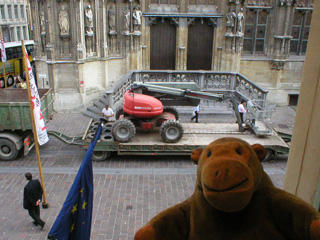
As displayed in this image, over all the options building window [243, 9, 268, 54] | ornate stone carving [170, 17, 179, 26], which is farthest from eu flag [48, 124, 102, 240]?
building window [243, 9, 268, 54]

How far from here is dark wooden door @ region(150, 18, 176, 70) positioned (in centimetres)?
1830

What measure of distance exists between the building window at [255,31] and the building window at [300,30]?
5.18 ft

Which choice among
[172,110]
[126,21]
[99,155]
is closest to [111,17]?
[126,21]

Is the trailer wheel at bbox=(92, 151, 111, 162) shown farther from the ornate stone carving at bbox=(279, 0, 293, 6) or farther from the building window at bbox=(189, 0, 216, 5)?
the ornate stone carving at bbox=(279, 0, 293, 6)

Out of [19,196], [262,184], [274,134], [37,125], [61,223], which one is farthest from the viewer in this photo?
[274,134]

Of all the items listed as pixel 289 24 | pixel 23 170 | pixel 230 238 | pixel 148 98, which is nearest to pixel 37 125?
pixel 23 170

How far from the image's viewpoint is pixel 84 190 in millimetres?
4742

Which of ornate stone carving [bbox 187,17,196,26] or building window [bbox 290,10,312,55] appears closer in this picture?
ornate stone carving [bbox 187,17,196,26]

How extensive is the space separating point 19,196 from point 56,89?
8325 mm

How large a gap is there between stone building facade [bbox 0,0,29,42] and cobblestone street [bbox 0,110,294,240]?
26448 millimetres

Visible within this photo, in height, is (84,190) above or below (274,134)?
above

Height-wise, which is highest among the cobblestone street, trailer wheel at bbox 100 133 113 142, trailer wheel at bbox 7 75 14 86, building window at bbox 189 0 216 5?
building window at bbox 189 0 216 5

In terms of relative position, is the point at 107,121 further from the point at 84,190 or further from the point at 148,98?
the point at 84,190

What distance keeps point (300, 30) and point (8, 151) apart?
1552 centimetres
